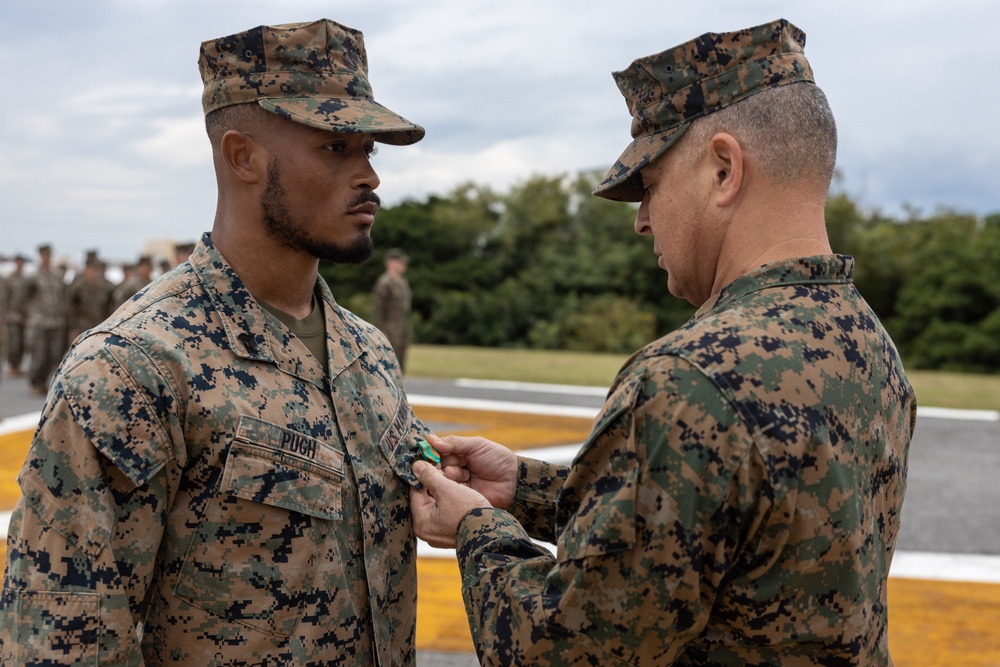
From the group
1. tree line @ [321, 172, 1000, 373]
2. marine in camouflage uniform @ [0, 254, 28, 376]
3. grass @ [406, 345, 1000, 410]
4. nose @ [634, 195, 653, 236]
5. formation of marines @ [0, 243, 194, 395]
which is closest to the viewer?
nose @ [634, 195, 653, 236]

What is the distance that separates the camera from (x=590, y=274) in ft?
123

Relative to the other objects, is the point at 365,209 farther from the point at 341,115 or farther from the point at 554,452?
the point at 554,452

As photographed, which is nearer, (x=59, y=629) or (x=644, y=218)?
(x=59, y=629)

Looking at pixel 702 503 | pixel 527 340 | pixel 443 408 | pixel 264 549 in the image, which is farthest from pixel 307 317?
pixel 527 340

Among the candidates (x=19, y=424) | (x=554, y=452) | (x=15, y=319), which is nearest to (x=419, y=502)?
(x=554, y=452)

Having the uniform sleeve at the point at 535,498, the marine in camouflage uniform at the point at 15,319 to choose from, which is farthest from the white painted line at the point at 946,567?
the marine in camouflage uniform at the point at 15,319

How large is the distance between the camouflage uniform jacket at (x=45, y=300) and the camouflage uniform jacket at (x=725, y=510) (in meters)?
15.4

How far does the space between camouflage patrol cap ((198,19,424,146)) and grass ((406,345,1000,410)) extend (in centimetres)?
1339

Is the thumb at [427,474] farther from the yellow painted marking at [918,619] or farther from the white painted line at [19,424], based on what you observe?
the white painted line at [19,424]

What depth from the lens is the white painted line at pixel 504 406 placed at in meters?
12.3

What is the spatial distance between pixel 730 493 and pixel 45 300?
54.4ft

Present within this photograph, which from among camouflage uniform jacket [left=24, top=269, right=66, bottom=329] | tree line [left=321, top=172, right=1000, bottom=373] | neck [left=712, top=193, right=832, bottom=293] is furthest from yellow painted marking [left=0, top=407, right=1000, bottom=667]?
tree line [left=321, top=172, right=1000, bottom=373]

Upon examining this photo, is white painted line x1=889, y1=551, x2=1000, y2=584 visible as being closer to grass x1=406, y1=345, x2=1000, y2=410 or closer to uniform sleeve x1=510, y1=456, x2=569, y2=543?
uniform sleeve x1=510, y1=456, x2=569, y2=543

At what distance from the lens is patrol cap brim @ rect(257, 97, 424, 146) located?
2268 millimetres
